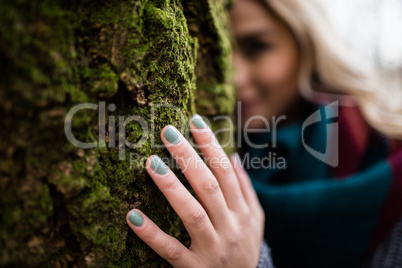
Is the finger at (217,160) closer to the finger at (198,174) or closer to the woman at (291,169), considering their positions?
the woman at (291,169)

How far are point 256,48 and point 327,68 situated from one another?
718 millimetres

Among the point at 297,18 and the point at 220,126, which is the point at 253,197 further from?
the point at 297,18

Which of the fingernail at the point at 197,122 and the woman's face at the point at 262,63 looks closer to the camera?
the fingernail at the point at 197,122

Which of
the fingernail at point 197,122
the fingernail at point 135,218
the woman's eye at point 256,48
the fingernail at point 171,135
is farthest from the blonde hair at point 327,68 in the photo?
the fingernail at point 135,218

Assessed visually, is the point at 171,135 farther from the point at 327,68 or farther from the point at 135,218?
the point at 327,68

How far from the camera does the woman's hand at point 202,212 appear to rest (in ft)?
3.07

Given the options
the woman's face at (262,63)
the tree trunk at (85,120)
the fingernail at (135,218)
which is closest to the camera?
the tree trunk at (85,120)

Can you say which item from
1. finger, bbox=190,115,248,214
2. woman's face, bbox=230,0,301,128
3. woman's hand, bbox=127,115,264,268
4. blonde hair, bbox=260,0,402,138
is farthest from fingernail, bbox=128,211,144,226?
blonde hair, bbox=260,0,402,138

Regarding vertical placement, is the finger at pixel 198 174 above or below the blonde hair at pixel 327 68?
below

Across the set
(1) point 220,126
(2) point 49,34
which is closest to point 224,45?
(1) point 220,126

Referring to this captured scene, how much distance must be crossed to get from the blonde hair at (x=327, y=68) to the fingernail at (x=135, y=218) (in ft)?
6.74

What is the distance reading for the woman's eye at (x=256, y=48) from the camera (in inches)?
95.6

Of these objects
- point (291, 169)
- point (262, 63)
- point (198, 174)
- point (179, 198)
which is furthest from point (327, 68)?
point (179, 198)

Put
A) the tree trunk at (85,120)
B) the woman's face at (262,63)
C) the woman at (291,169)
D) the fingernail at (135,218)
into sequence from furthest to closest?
the woman's face at (262,63), the woman at (291,169), the fingernail at (135,218), the tree trunk at (85,120)
